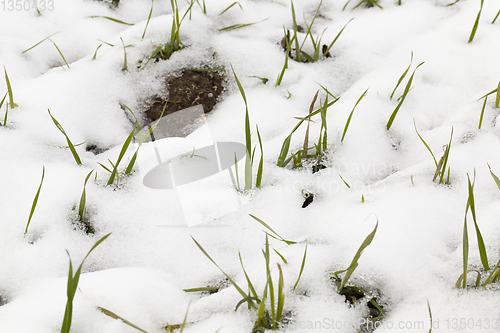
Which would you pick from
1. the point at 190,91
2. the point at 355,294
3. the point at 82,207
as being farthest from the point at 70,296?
the point at 190,91

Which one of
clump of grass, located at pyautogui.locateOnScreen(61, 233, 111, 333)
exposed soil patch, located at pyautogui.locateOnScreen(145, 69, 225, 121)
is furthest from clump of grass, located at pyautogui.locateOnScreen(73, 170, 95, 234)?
exposed soil patch, located at pyautogui.locateOnScreen(145, 69, 225, 121)

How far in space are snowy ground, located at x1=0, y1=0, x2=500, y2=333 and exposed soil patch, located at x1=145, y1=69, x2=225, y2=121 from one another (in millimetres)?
62

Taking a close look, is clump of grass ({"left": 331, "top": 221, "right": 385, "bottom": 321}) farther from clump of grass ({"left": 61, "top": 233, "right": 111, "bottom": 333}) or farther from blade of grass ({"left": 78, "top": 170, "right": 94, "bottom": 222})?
blade of grass ({"left": 78, "top": 170, "right": 94, "bottom": 222})

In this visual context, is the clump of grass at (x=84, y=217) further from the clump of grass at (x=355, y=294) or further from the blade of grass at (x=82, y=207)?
the clump of grass at (x=355, y=294)

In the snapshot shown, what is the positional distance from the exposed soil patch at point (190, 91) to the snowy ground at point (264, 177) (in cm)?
6

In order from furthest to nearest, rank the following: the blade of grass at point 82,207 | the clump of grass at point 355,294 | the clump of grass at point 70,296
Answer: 1. the blade of grass at point 82,207
2. the clump of grass at point 355,294
3. the clump of grass at point 70,296

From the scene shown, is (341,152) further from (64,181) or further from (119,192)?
(64,181)

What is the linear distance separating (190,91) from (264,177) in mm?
590

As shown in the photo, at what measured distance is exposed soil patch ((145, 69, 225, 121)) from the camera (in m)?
1.47

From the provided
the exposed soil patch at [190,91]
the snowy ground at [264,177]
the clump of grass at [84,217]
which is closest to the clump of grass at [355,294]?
the snowy ground at [264,177]

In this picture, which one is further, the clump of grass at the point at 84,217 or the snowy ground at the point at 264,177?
the clump of grass at the point at 84,217

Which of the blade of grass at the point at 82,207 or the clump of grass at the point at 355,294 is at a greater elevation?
the blade of grass at the point at 82,207

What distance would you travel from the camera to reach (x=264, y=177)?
1179mm

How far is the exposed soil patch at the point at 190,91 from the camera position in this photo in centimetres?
147
